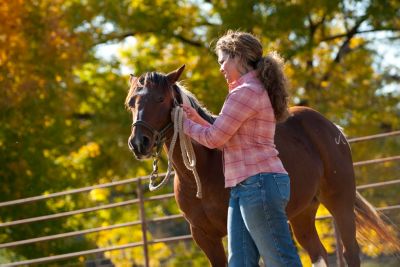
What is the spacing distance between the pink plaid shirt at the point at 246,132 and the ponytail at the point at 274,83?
0.17 feet

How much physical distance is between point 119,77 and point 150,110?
16697 mm

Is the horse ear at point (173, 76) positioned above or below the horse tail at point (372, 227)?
above

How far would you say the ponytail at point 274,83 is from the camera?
4754mm

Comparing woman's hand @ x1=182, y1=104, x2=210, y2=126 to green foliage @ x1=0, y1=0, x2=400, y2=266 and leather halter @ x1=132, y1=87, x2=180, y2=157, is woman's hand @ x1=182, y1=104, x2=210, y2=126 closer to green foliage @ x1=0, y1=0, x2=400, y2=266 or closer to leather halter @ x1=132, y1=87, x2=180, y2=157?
leather halter @ x1=132, y1=87, x2=180, y2=157

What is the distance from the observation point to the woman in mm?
4531

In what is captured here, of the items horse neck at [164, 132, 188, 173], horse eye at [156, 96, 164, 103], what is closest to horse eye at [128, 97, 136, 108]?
horse eye at [156, 96, 164, 103]

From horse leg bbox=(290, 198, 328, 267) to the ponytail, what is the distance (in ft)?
8.86

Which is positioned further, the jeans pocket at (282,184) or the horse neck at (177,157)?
the horse neck at (177,157)

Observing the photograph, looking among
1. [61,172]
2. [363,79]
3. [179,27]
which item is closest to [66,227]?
[61,172]

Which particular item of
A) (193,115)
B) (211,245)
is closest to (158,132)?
(193,115)

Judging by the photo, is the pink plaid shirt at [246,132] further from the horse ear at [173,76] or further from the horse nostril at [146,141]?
the horse ear at [173,76]

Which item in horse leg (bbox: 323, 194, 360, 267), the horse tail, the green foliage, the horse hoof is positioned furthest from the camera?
the green foliage

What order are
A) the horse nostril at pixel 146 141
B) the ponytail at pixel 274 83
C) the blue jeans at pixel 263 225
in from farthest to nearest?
the horse nostril at pixel 146 141
the ponytail at pixel 274 83
the blue jeans at pixel 263 225

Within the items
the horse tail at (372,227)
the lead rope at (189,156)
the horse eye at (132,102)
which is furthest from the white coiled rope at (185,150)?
the horse tail at (372,227)
